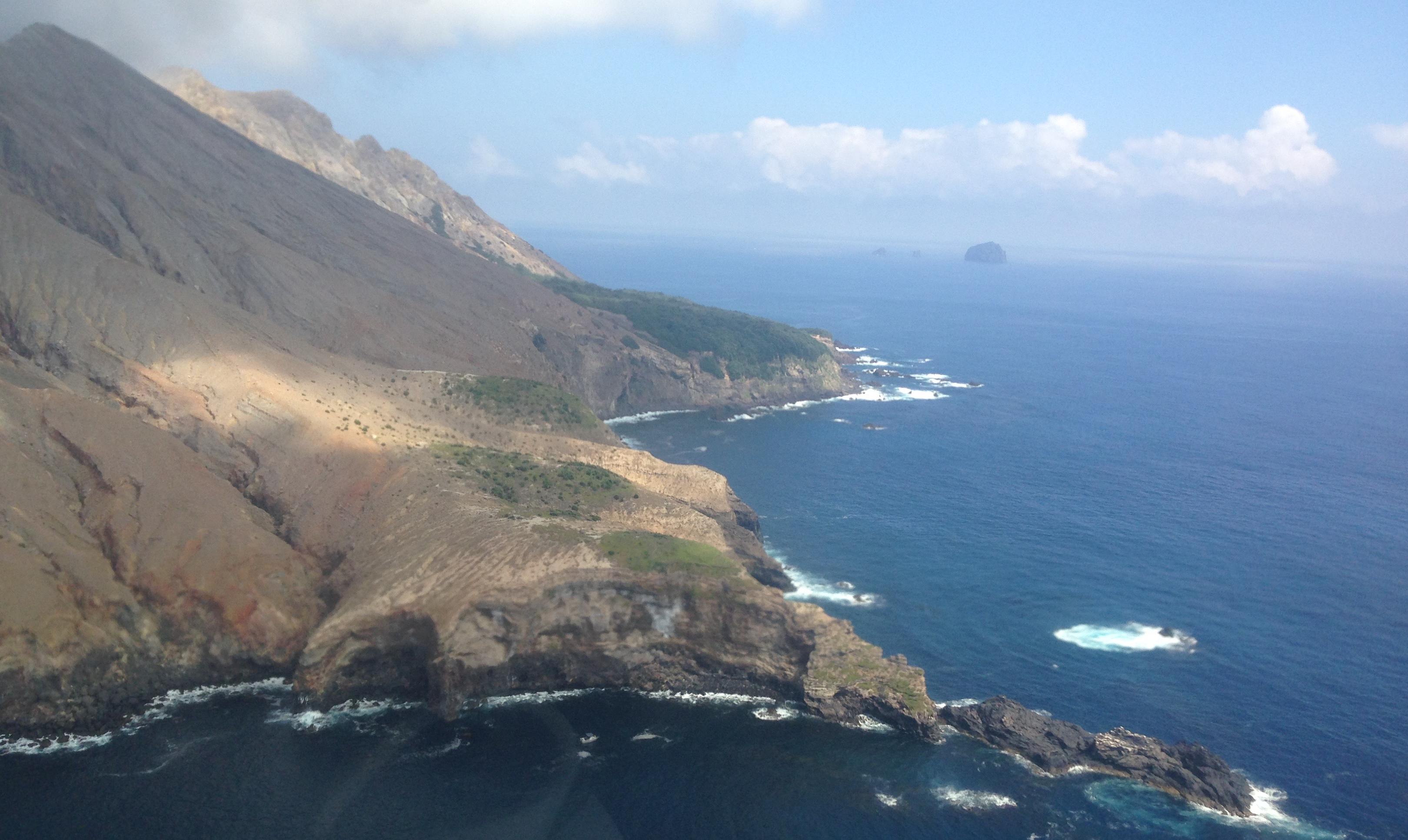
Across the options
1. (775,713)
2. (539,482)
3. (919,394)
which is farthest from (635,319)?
(775,713)

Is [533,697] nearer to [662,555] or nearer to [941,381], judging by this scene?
[662,555]

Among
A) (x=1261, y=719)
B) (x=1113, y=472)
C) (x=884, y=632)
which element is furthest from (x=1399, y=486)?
(x=884, y=632)

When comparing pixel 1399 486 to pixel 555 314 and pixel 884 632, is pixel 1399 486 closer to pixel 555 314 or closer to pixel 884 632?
pixel 884 632

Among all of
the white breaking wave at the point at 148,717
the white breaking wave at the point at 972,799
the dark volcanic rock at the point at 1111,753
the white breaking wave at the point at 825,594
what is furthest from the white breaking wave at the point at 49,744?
the dark volcanic rock at the point at 1111,753

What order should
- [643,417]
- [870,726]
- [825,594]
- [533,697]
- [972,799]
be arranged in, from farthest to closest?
[643,417]
[825,594]
[533,697]
[870,726]
[972,799]

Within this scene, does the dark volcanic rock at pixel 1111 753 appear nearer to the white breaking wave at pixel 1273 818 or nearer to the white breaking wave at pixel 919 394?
the white breaking wave at pixel 1273 818

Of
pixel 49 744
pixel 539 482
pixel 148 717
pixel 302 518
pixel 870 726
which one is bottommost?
pixel 870 726
